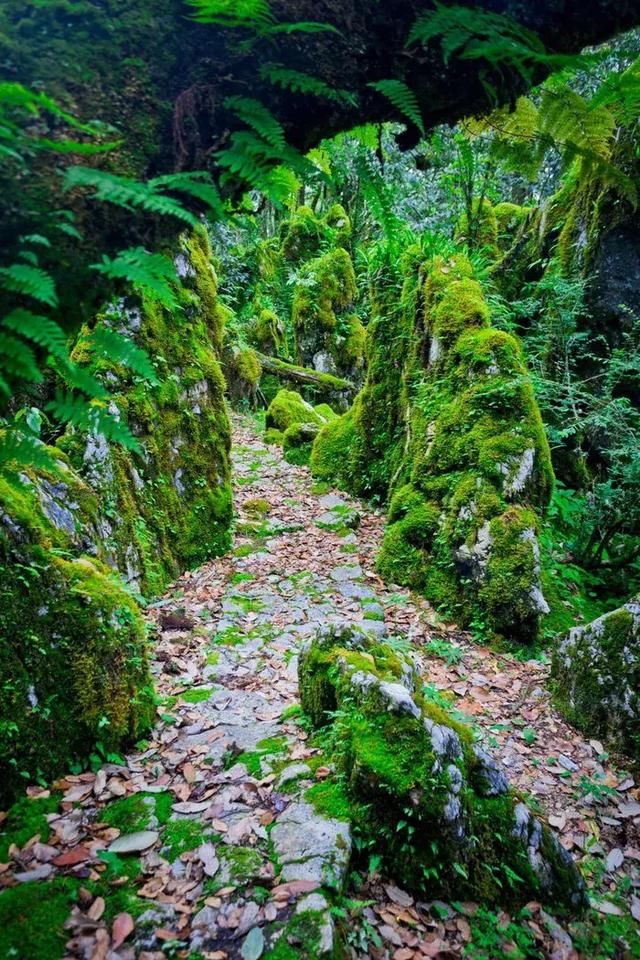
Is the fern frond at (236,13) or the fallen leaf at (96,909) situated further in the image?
the fallen leaf at (96,909)

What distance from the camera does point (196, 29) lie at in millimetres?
1561

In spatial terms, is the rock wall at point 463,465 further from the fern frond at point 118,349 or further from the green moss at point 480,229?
the green moss at point 480,229

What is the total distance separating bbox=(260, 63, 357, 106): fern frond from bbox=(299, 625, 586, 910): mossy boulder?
10.2 feet

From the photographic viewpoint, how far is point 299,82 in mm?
1507

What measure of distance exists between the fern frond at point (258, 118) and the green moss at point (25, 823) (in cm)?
332

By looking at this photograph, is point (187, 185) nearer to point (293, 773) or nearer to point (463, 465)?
point (293, 773)

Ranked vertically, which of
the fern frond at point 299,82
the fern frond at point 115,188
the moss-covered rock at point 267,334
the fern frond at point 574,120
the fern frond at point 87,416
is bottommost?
the fern frond at point 87,416

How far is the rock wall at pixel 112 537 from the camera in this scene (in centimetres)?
312

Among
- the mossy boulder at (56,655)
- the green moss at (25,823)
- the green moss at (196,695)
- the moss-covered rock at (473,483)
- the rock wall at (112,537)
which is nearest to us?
the green moss at (25,823)

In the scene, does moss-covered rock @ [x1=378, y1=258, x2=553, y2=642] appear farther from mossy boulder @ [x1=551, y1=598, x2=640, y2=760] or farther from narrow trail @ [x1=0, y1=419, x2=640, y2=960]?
mossy boulder @ [x1=551, y1=598, x2=640, y2=760]

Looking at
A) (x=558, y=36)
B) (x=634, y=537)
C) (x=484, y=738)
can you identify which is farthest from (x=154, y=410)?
(x=634, y=537)

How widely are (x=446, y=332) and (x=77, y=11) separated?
6.79 meters

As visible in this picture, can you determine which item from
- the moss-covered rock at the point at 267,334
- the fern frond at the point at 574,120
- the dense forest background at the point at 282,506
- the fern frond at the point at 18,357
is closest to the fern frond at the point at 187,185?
the dense forest background at the point at 282,506

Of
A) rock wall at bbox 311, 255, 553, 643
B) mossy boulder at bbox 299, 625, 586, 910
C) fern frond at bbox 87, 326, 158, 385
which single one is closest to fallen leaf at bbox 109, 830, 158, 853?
mossy boulder at bbox 299, 625, 586, 910
